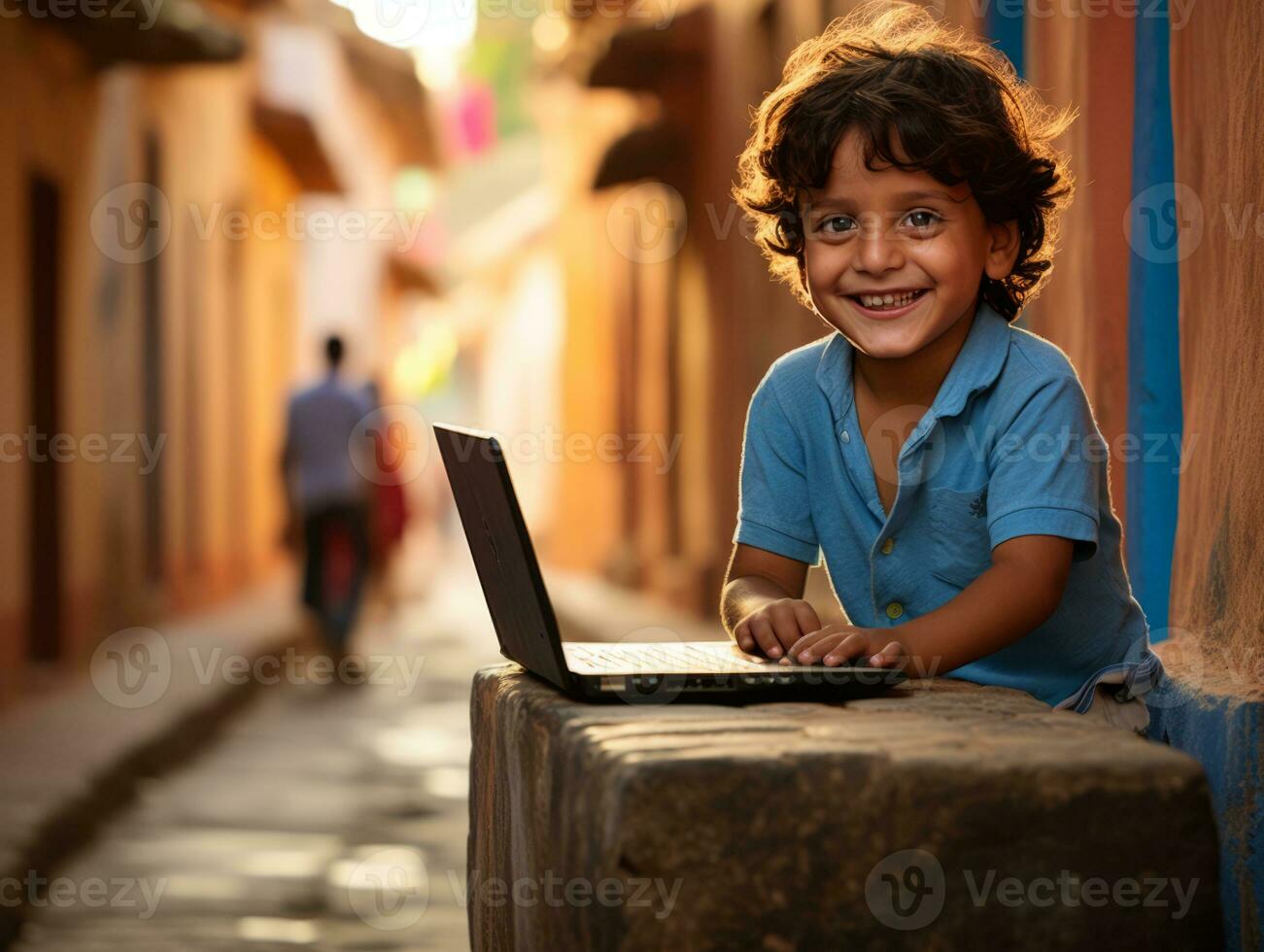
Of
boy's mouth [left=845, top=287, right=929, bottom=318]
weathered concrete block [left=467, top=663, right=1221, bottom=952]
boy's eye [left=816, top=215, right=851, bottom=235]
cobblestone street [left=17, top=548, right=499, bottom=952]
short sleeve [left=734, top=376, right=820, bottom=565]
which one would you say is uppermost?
boy's eye [left=816, top=215, right=851, bottom=235]

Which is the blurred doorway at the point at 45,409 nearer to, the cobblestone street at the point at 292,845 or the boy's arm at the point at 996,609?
the cobblestone street at the point at 292,845

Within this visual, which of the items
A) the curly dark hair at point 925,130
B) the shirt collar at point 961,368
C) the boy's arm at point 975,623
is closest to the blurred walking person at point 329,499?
the curly dark hair at point 925,130

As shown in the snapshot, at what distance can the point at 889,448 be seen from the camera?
2693mm

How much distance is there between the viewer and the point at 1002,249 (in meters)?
2.79

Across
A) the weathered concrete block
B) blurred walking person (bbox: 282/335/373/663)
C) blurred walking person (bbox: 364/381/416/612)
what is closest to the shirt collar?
the weathered concrete block

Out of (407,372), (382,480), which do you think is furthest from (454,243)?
(382,480)

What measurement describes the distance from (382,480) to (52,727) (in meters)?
5.83

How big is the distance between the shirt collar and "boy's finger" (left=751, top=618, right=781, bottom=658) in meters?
0.38

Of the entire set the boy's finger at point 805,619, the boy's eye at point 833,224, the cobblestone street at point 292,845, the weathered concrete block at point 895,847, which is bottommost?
the cobblestone street at point 292,845

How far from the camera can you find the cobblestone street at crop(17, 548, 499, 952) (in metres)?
4.50

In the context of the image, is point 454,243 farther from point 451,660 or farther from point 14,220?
point 14,220

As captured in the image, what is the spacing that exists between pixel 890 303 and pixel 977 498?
0.32 metres

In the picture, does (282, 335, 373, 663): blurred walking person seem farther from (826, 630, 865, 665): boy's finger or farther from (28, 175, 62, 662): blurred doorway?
(826, 630, 865, 665): boy's finger

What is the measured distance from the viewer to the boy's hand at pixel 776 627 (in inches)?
97.3
